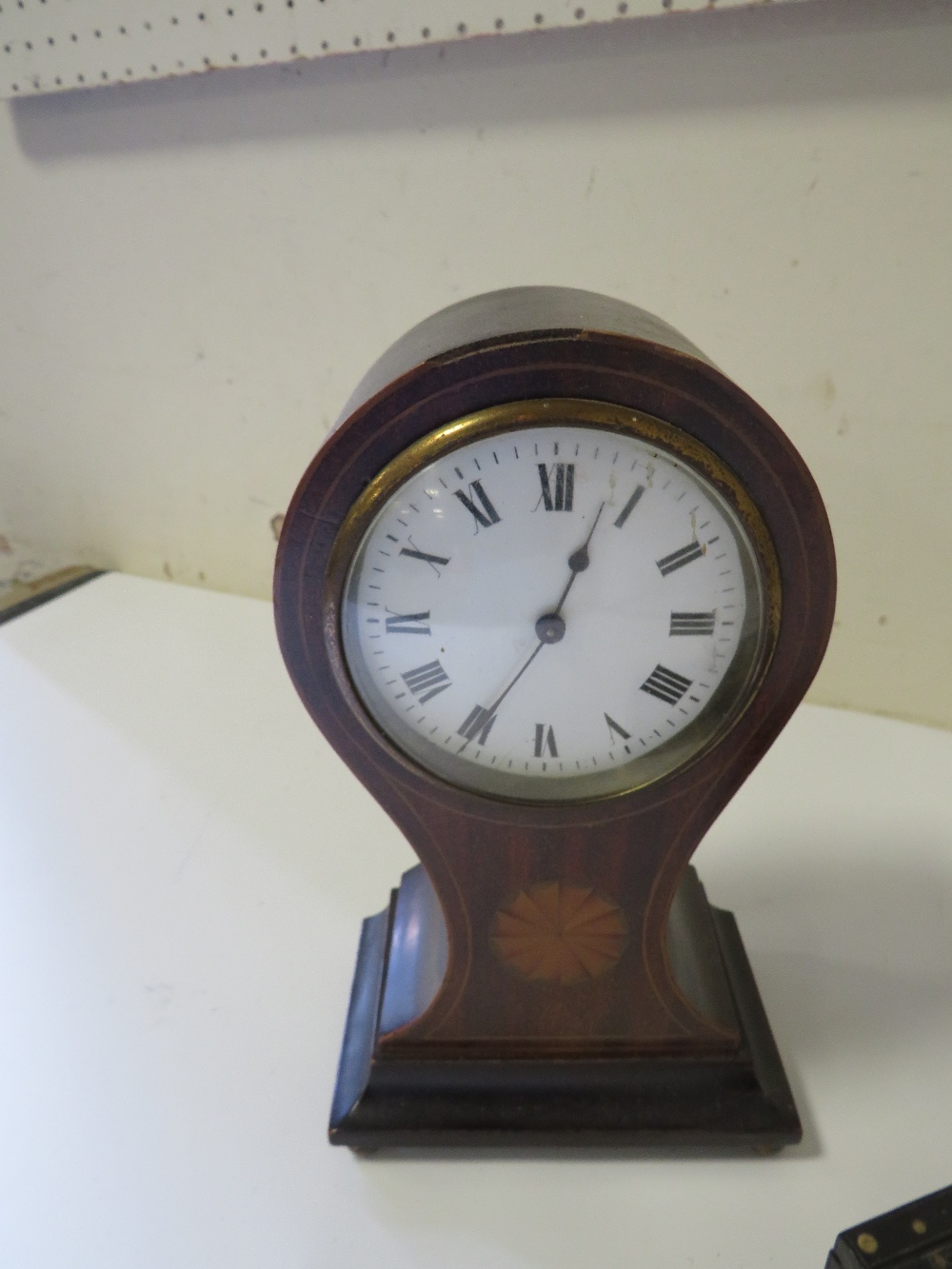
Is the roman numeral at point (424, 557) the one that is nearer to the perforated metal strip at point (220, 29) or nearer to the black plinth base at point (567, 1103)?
the black plinth base at point (567, 1103)

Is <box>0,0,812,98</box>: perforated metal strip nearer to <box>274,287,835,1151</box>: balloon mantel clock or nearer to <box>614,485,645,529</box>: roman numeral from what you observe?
<box>274,287,835,1151</box>: balloon mantel clock

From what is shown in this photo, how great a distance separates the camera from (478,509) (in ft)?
2.54

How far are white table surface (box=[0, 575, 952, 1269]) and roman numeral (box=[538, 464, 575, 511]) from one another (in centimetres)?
65

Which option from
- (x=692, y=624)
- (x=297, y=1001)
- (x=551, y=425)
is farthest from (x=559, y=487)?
(x=297, y=1001)

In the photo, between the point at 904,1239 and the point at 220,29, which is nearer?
the point at 904,1239

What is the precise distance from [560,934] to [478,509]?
0.43 m

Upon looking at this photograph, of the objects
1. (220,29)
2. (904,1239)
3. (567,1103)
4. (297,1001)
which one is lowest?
(904,1239)

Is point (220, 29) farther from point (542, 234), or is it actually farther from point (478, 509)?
point (478, 509)

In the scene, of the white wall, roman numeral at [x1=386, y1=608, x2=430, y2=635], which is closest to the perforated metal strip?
the white wall

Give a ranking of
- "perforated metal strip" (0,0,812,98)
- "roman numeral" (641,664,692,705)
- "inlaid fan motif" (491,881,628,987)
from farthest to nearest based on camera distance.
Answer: "perforated metal strip" (0,0,812,98) → "inlaid fan motif" (491,881,628,987) → "roman numeral" (641,664,692,705)

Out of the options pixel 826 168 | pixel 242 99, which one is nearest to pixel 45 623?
pixel 242 99

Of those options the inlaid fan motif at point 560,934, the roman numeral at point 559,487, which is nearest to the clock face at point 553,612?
the roman numeral at point 559,487

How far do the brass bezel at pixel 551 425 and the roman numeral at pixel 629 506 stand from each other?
37mm

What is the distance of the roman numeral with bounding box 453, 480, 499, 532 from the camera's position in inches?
30.2
